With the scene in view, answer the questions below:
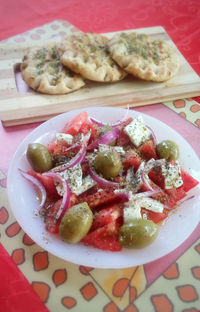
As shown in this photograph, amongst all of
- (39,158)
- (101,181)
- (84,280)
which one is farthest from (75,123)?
(84,280)

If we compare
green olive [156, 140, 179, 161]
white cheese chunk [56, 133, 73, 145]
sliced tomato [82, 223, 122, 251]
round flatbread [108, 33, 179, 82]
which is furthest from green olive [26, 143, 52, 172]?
round flatbread [108, 33, 179, 82]

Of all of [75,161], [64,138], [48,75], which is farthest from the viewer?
[48,75]

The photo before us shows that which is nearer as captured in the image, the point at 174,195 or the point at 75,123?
the point at 174,195

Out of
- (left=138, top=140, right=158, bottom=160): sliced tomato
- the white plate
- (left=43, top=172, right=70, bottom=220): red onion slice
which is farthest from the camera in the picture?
(left=138, top=140, right=158, bottom=160): sliced tomato

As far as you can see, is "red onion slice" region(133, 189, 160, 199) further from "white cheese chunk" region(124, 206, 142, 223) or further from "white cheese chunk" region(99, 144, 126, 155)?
"white cheese chunk" region(99, 144, 126, 155)

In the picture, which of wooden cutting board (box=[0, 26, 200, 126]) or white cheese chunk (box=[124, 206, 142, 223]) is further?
wooden cutting board (box=[0, 26, 200, 126])

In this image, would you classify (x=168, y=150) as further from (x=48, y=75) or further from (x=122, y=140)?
(x=48, y=75)

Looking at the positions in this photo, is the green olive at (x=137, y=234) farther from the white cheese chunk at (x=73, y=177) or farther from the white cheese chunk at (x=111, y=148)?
the white cheese chunk at (x=111, y=148)

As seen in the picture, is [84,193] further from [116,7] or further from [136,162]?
[116,7]
